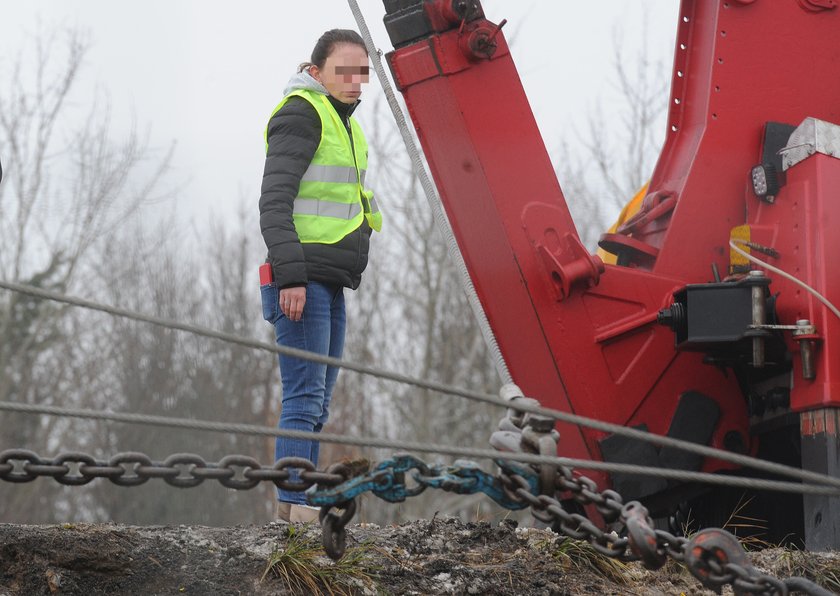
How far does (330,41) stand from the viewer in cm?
445

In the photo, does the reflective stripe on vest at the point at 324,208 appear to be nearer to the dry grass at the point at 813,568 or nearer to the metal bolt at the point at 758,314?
the metal bolt at the point at 758,314

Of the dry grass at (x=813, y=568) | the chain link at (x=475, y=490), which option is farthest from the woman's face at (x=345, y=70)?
the dry grass at (x=813, y=568)

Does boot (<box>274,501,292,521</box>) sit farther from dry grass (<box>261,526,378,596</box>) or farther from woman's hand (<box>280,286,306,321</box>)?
Answer: woman's hand (<box>280,286,306,321</box>)

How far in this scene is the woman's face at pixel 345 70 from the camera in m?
4.43

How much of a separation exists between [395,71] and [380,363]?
17090 mm

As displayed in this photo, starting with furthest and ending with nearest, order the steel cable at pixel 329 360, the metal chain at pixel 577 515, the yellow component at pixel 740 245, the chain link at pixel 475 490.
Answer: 1. the yellow component at pixel 740 245
2. the metal chain at pixel 577 515
3. the chain link at pixel 475 490
4. the steel cable at pixel 329 360

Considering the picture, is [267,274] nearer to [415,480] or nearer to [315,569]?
[315,569]

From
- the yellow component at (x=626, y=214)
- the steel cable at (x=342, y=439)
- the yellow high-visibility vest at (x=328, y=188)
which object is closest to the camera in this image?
the steel cable at (x=342, y=439)

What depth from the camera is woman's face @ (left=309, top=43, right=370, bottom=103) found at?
14.5 feet

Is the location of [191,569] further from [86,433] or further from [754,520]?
[86,433]

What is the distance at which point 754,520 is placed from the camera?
4.86 metres

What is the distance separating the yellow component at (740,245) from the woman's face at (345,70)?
5.35 feet

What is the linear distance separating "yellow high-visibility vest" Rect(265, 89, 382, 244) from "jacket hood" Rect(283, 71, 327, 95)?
2 cm

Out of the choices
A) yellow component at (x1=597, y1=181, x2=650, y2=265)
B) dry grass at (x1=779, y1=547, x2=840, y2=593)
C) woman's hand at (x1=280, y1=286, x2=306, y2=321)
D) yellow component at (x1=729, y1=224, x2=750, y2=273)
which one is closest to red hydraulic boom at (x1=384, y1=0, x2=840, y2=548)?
yellow component at (x1=729, y1=224, x2=750, y2=273)
